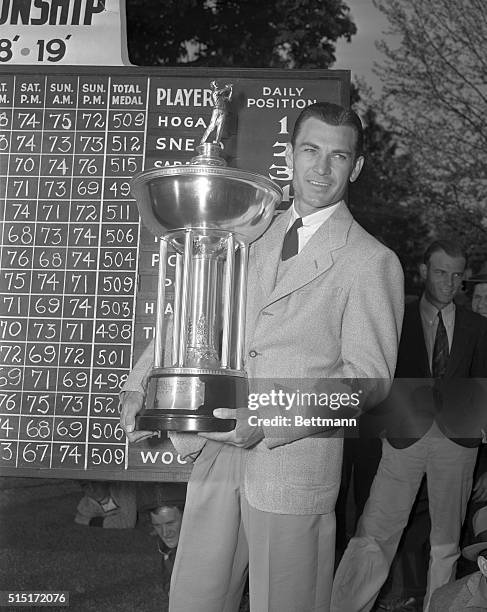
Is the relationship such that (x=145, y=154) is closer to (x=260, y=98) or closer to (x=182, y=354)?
(x=260, y=98)

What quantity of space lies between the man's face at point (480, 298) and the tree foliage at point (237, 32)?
2.13 feet

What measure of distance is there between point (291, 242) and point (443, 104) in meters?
0.61

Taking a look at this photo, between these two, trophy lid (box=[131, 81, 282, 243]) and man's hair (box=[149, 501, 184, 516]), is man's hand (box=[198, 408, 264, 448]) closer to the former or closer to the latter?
trophy lid (box=[131, 81, 282, 243])

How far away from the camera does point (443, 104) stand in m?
1.93

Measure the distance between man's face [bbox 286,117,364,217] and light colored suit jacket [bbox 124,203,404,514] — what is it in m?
0.05

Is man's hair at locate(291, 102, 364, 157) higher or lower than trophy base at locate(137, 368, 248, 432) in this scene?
higher

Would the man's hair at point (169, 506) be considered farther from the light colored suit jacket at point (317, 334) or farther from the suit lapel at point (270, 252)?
the suit lapel at point (270, 252)

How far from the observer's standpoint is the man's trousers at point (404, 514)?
1984 millimetres

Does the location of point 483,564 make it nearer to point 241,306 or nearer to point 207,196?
point 241,306

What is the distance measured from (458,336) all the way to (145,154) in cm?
88

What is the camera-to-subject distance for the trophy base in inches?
55.9

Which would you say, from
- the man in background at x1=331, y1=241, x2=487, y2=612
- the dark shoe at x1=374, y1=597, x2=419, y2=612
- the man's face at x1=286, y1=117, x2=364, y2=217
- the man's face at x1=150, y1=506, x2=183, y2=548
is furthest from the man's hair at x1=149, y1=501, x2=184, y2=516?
the man's face at x1=286, y1=117, x2=364, y2=217

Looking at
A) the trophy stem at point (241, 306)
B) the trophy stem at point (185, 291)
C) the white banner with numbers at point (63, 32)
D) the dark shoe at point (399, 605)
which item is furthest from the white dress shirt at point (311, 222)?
the dark shoe at point (399, 605)

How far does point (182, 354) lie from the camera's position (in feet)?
4.85
